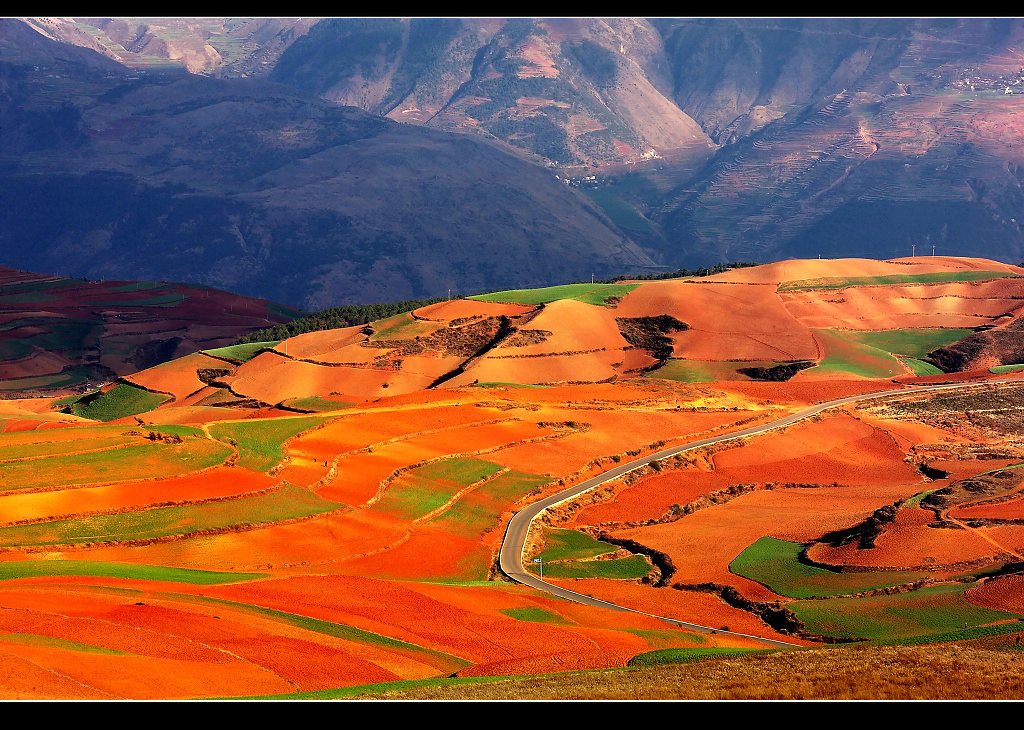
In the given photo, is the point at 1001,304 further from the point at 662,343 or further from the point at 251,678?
the point at 251,678

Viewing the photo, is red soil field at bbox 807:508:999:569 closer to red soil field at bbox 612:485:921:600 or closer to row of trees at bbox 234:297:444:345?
red soil field at bbox 612:485:921:600

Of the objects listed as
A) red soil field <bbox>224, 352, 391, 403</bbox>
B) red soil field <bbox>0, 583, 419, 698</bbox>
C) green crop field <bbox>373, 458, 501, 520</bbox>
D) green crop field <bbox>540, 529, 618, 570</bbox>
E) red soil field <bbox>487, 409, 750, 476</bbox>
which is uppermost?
red soil field <bbox>0, 583, 419, 698</bbox>

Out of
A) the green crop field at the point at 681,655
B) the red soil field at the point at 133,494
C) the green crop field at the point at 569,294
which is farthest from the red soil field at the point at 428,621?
the green crop field at the point at 569,294

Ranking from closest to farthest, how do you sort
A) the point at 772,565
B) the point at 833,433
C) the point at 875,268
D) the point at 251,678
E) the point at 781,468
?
1. the point at 251,678
2. the point at 772,565
3. the point at 781,468
4. the point at 833,433
5. the point at 875,268

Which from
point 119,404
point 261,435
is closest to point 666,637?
point 261,435

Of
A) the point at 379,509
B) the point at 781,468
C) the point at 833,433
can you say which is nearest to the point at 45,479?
the point at 379,509

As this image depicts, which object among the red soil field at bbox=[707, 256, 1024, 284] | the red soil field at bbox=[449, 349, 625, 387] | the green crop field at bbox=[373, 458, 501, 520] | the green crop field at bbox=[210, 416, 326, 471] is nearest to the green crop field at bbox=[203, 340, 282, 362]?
the red soil field at bbox=[449, 349, 625, 387]

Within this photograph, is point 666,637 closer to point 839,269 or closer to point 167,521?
point 167,521
